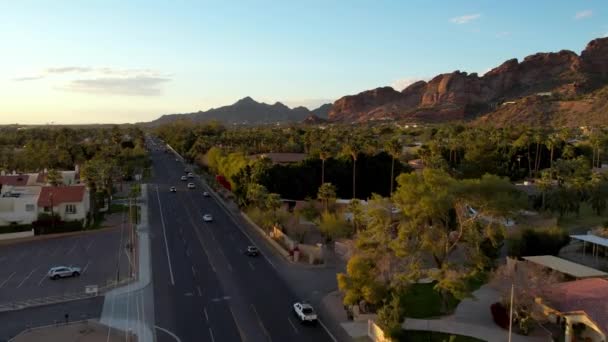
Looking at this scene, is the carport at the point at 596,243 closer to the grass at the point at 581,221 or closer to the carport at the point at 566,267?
the carport at the point at 566,267

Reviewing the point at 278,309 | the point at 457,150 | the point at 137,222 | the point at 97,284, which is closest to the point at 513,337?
the point at 278,309

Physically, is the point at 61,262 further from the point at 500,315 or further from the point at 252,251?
the point at 500,315

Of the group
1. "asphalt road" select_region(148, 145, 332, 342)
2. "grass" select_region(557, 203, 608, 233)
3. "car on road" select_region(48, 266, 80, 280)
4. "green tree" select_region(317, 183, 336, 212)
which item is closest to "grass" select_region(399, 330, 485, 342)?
"asphalt road" select_region(148, 145, 332, 342)

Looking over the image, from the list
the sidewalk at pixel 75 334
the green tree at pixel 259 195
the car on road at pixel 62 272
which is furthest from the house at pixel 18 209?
the sidewalk at pixel 75 334

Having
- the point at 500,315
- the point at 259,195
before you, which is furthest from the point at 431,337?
the point at 259,195

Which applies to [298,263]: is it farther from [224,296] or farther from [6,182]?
[6,182]
